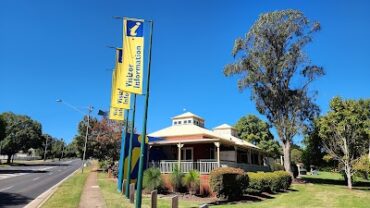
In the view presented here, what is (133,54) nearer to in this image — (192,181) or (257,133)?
(192,181)

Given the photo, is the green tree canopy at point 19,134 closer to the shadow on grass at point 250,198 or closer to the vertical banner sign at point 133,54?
the shadow on grass at point 250,198

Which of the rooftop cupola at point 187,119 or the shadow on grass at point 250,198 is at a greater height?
the rooftop cupola at point 187,119

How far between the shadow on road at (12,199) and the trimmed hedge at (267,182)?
1314 cm

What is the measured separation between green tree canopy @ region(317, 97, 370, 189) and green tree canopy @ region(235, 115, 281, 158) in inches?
1176

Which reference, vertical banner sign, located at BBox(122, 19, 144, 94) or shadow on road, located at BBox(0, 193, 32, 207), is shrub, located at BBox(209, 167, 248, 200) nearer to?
vertical banner sign, located at BBox(122, 19, 144, 94)

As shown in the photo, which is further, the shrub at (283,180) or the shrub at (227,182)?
the shrub at (283,180)

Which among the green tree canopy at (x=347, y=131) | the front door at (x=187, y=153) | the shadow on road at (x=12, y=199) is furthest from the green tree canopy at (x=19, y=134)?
the green tree canopy at (x=347, y=131)

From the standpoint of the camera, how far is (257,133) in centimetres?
6544

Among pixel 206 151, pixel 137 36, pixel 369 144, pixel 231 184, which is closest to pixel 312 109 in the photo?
pixel 369 144

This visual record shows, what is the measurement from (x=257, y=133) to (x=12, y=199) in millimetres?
53794

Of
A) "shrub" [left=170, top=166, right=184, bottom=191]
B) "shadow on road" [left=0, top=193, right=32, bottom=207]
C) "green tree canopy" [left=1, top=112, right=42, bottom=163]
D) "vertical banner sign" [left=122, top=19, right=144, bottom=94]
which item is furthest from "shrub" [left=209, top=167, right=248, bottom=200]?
"green tree canopy" [left=1, top=112, right=42, bottom=163]

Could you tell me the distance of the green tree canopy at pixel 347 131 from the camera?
31.5m

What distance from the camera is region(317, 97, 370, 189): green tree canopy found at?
3147 cm

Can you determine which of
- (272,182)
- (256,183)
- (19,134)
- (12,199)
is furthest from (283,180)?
(19,134)
